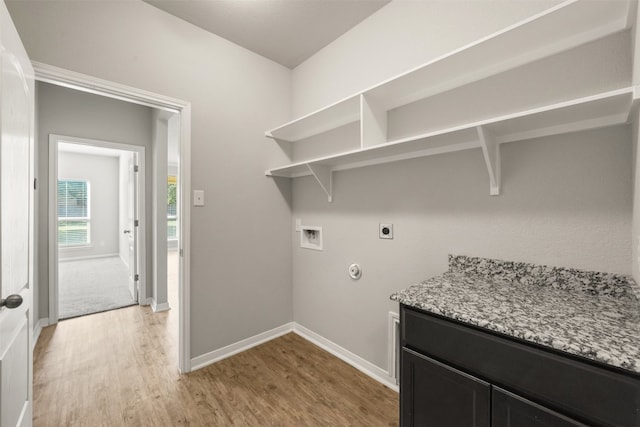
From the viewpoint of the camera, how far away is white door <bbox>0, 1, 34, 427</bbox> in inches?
36.4

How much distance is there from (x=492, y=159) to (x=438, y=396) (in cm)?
107

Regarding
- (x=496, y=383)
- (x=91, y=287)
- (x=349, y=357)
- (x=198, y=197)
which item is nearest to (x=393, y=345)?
(x=349, y=357)

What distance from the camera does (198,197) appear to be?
6.79 feet

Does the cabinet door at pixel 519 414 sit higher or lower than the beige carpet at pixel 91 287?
higher

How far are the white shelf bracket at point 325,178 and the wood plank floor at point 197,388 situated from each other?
4.44ft

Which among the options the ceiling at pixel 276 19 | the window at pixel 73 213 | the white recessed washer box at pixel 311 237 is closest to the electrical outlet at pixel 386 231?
the white recessed washer box at pixel 311 237

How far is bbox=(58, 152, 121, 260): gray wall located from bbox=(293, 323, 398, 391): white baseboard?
22.2ft

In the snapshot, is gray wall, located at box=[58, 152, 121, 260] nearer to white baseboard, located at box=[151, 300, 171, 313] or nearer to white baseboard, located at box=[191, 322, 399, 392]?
white baseboard, located at box=[151, 300, 171, 313]

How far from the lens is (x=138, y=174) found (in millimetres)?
3436

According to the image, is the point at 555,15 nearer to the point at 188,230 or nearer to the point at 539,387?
the point at 539,387

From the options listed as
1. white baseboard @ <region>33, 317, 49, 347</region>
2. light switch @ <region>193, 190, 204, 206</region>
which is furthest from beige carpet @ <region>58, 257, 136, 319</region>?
light switch @ <region>193, 190, 204, 206</region>

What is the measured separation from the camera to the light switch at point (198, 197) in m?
2.05

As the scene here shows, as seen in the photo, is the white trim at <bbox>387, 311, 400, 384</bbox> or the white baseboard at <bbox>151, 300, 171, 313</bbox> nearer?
the white trim at <bbox>387, 311, 400, 384</bbox>

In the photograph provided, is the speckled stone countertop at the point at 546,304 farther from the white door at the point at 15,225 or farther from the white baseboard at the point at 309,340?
the white door at the point at 15,225
